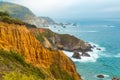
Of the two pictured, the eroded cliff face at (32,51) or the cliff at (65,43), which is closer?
the eroded cliff face at (32,51)

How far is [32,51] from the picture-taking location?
187 feet

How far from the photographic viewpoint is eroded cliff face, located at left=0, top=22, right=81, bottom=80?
53.5m

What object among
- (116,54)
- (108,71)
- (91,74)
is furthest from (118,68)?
(116,54)

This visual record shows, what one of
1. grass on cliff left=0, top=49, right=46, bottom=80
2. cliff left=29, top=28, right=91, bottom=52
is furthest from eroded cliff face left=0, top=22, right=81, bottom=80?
cliff left=29, top=28, right=91, bottom=52

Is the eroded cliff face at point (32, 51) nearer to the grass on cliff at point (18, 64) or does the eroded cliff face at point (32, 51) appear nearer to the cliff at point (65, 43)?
the grass on cliff at point (18, 64)

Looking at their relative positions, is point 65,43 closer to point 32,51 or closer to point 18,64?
point 32,51

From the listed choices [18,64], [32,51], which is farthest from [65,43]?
[18,64]

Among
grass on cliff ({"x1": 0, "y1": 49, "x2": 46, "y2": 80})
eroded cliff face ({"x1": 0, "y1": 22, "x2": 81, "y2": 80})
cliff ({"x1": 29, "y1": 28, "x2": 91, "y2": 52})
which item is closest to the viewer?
grass on cliff ({"x1": 0, "y1": 49, "x2": 46, "y2": 80})

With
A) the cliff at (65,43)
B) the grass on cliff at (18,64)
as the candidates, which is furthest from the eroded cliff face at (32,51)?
the cliff at (65,43)

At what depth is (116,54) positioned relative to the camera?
122 m

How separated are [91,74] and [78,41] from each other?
41.6 m

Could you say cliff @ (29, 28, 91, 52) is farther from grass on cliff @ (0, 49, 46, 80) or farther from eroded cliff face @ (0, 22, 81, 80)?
grass on cliff @ (0, 49, 46, 80)

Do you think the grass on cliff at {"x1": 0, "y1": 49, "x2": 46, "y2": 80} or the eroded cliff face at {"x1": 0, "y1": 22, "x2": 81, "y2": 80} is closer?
the grass on cliff at {"x1": 0, "y1": 49, "x2": 46, "y2": 80}

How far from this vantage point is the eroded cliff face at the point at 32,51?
2108 inches
